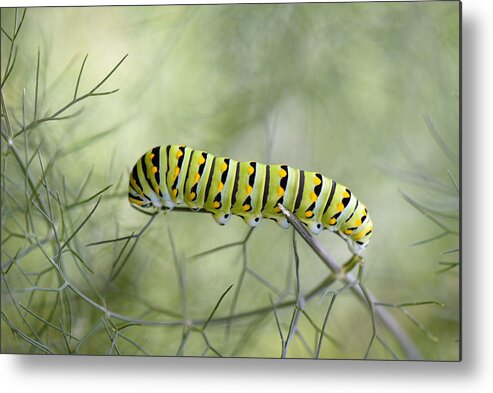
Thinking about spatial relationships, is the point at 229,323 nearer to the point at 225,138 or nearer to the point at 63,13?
the point at 225,138

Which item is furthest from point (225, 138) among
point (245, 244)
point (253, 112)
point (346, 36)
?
point (346, 36)

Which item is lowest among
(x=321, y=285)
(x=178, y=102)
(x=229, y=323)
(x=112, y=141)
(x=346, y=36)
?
(x=229, y=323)

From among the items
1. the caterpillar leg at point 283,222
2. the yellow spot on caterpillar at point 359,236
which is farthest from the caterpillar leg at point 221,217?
the yellow spot on caterpillar at point 359,236

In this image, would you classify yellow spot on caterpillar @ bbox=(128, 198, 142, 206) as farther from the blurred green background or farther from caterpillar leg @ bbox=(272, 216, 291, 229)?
caterpillar leg @ bbox=(272, 216, 291, 229)

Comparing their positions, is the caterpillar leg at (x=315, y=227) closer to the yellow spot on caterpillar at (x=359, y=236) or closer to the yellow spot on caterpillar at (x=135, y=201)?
the yellow spot on caterpillar at (x=359, y=236)

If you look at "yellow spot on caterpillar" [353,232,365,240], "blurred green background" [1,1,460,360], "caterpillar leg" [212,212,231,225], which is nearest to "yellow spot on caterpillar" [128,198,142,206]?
"blurred green background" [1,1,460,360]

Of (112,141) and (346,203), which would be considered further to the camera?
(112,141)

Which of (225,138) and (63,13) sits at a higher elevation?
(63,13)
